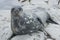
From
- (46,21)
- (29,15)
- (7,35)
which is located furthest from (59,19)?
(7,35)

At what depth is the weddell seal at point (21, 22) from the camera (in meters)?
3.36

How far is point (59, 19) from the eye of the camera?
15.7ft

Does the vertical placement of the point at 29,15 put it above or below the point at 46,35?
above

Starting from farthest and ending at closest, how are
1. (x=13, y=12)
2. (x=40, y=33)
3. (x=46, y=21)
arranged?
(x=46, y=21)
(x=40, y=33)
(x=13, y=12)

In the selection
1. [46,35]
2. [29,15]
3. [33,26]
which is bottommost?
[46,35]

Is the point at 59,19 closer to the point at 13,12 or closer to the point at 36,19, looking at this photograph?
the point at 36,19

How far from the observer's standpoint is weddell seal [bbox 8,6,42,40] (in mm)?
3357

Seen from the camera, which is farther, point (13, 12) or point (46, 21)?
point (46, 21)

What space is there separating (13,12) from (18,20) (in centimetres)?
22

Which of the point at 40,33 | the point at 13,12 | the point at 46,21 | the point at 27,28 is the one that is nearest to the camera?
the point at 13,12

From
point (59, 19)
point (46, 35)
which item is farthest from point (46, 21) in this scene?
point (46, 35)

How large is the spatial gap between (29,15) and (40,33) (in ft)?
1.55

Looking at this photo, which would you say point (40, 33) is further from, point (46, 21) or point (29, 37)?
point (46, 21)

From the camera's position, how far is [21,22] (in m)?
3.49
